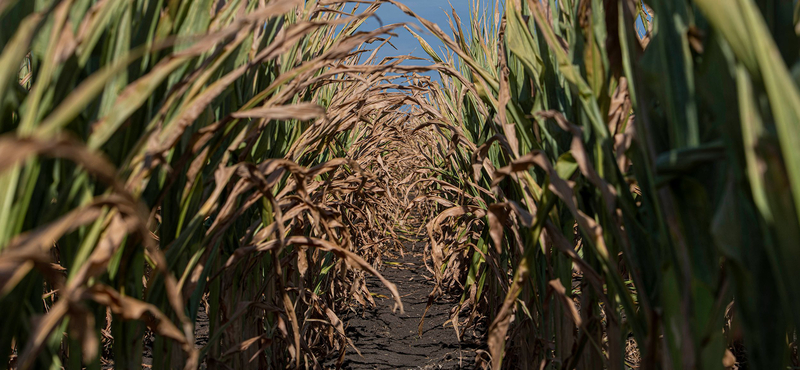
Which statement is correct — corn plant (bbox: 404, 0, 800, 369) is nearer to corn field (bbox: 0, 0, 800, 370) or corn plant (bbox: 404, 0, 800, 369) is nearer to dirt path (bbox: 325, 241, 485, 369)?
corn field (bbox: 0, 0, 800, 370)

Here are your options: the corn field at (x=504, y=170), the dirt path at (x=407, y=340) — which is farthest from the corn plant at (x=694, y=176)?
the dirt path at (x=407, y=340)

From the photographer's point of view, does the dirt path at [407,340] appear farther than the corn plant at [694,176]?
Yes

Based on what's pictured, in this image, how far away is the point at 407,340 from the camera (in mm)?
2814

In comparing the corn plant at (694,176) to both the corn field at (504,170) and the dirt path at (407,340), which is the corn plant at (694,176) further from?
the dirt path at (407,340)

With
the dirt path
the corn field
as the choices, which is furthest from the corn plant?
the dirt path

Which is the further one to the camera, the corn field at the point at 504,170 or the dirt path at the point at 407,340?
the dirt path at the point at 407,340

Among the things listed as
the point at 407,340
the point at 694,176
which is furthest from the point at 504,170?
the point at 407,340

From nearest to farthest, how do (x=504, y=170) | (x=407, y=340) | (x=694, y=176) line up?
(x=694, y=176) → (x=504, y=170) → (x=407, y=340)

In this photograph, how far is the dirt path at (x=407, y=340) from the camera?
240cm

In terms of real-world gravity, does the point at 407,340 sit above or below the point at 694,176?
below

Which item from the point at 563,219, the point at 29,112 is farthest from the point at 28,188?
the point at 563,219

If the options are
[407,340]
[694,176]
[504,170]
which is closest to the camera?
[694,176]

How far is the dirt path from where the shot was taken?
2402 mm

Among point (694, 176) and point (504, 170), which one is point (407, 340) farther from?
point (694, 176)
